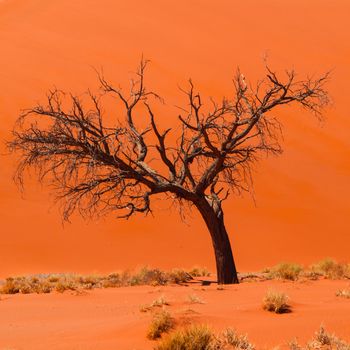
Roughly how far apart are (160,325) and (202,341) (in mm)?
864

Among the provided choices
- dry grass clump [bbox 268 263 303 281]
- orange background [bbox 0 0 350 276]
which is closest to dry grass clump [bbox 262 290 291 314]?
dry grass clump [bbox 268 263 303 281]

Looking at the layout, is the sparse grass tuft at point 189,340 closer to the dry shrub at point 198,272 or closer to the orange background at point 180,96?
the orange background at point 180,96

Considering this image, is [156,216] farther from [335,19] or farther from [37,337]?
[335,19]

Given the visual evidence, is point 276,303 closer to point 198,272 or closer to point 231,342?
point 231,342

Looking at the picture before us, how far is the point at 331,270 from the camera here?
47.6 feet

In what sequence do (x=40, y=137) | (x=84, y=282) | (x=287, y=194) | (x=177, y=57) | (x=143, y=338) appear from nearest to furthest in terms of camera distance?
(x=143, y=338), (x=40, y=137), (x=84, y=282), (x=287, y=194), (x=177, y=57)

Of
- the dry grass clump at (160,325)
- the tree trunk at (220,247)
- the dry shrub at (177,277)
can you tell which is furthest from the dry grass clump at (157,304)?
the dry shrub at (177,277)

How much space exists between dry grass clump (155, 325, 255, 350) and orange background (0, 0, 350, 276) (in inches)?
348

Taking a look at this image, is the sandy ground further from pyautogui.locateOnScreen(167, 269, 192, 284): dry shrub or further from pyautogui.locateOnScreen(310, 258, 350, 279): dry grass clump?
pyautogui.locateOnScreen(310, 258, 350, 279): dry grass clump

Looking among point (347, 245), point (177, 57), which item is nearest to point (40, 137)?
point (347, 245)

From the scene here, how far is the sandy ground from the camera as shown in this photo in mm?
6398

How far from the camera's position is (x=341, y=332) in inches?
249

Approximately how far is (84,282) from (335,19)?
3663 centimetres

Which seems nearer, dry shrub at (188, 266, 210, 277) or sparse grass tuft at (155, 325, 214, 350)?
sparse grass tuft at (155, 325, 214, 350)
